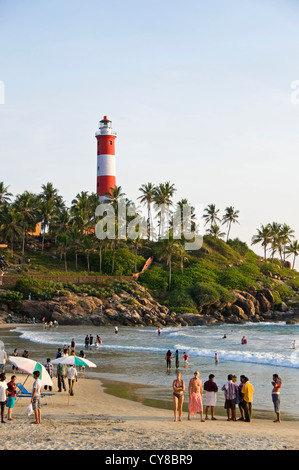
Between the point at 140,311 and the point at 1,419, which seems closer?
the point at 1,419

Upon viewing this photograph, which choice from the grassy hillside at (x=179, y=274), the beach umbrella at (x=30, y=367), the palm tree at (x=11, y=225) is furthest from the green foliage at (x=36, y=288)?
the beach umbrella at (x=30, y=367)

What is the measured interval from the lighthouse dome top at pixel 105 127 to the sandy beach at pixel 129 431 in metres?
67.7

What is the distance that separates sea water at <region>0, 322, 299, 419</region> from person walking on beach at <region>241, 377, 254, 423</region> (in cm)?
251

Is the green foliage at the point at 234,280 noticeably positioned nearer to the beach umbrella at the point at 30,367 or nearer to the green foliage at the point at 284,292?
the green foliage at the point at 284,292

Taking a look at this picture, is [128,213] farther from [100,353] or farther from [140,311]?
[100,353]

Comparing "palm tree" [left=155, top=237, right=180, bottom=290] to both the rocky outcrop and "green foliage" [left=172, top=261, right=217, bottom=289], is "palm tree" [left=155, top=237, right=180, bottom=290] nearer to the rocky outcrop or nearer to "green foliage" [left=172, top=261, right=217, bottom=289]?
"green foliage" [left=172, top=261, right=217, bottom=289]

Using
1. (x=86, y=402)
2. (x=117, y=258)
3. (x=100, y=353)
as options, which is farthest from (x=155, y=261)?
(x=86, y=402)

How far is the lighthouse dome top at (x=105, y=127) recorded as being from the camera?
81688 millimetres

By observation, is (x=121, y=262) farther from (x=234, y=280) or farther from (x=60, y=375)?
(x=60, y=375)

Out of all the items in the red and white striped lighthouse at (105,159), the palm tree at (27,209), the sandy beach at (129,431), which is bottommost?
the sandy beach at (129,431)

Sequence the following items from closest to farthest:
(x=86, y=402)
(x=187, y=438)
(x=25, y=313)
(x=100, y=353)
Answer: (x=187, y=438) < (x=86, y=402) < (x=100, y=353) < (x=25, y=313)

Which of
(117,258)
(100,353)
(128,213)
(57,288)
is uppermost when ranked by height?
(128,213)
